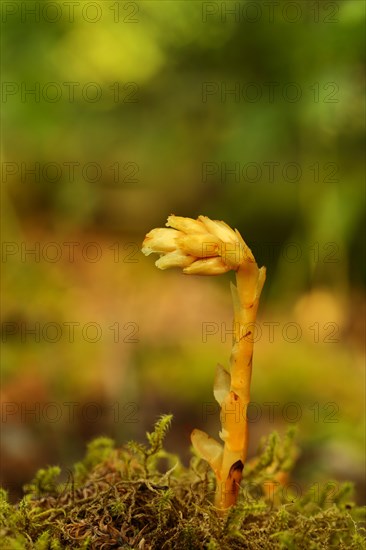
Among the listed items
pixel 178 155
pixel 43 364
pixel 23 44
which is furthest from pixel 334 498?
pixel 178 155

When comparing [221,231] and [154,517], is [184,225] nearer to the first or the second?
[221,231]

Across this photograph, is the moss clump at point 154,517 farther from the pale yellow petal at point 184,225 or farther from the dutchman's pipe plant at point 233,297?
the pale yellow petal at point 184,225

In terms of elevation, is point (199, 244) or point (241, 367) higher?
point (199, 244)

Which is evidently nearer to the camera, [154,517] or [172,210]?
[154,517]

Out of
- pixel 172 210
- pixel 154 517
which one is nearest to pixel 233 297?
pixel 154 517

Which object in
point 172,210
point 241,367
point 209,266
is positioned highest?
point 172,210
